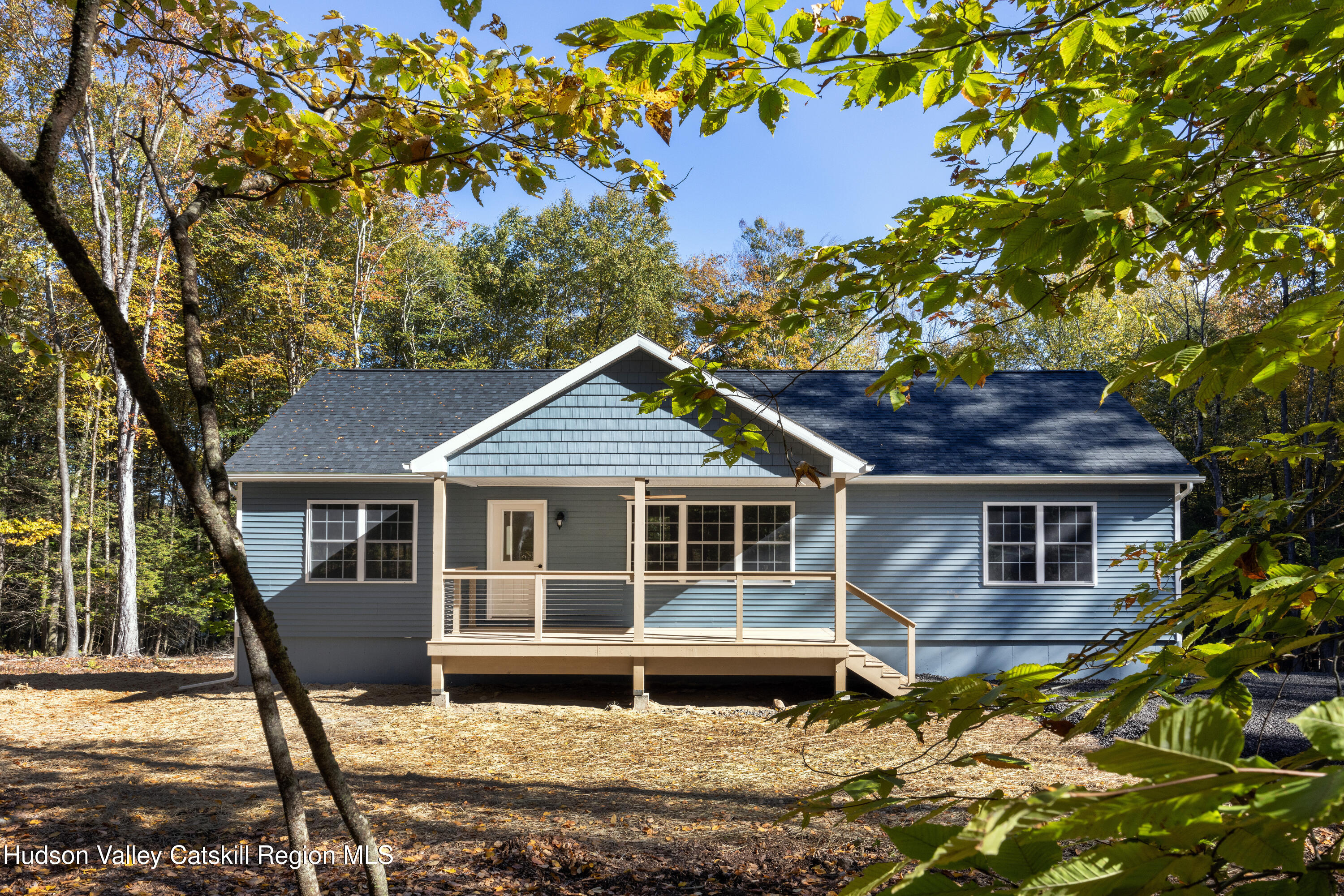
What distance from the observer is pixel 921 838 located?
107cm

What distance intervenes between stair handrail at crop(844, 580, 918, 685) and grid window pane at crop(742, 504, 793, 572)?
1.14 meters

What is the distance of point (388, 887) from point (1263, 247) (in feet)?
16.9

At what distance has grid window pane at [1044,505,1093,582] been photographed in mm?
13195

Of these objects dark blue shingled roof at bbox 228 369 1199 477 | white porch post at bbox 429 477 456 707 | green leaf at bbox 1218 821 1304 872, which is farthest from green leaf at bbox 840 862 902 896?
dark blue shingled roof at bbox 228 369 1199 477

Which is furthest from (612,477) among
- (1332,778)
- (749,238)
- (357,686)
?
(749,238)

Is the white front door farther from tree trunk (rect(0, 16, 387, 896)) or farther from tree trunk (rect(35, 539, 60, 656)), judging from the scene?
tree trunk (rect(35, 539, 60, 656))

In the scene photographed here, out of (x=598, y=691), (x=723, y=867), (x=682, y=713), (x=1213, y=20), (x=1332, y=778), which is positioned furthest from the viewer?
(x=598, y=691)

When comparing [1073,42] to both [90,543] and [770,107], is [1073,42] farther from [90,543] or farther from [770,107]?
[90,543]

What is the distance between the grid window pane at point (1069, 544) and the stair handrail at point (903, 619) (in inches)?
98.1

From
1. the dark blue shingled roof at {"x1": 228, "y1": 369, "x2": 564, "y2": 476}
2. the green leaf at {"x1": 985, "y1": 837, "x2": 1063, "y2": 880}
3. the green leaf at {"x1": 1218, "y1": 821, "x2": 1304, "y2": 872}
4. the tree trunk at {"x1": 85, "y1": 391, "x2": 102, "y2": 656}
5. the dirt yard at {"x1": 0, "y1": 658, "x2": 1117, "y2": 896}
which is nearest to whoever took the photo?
the green leaf at {"x1": 1218, "y1": 821, "x2": 1304, "y2": 872}

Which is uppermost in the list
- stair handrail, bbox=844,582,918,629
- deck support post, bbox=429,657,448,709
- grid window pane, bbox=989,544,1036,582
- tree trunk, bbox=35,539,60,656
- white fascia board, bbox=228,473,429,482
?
white fascia board, bbox=228,473,429,482

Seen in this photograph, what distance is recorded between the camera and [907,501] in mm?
13414

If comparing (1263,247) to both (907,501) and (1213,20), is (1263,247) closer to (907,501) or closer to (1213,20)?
(1213,20)

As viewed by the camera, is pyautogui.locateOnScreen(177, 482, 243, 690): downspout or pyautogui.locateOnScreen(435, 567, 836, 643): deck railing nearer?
pyautogui.locateOnScreen(435, 567, 836, 643): deck railing
